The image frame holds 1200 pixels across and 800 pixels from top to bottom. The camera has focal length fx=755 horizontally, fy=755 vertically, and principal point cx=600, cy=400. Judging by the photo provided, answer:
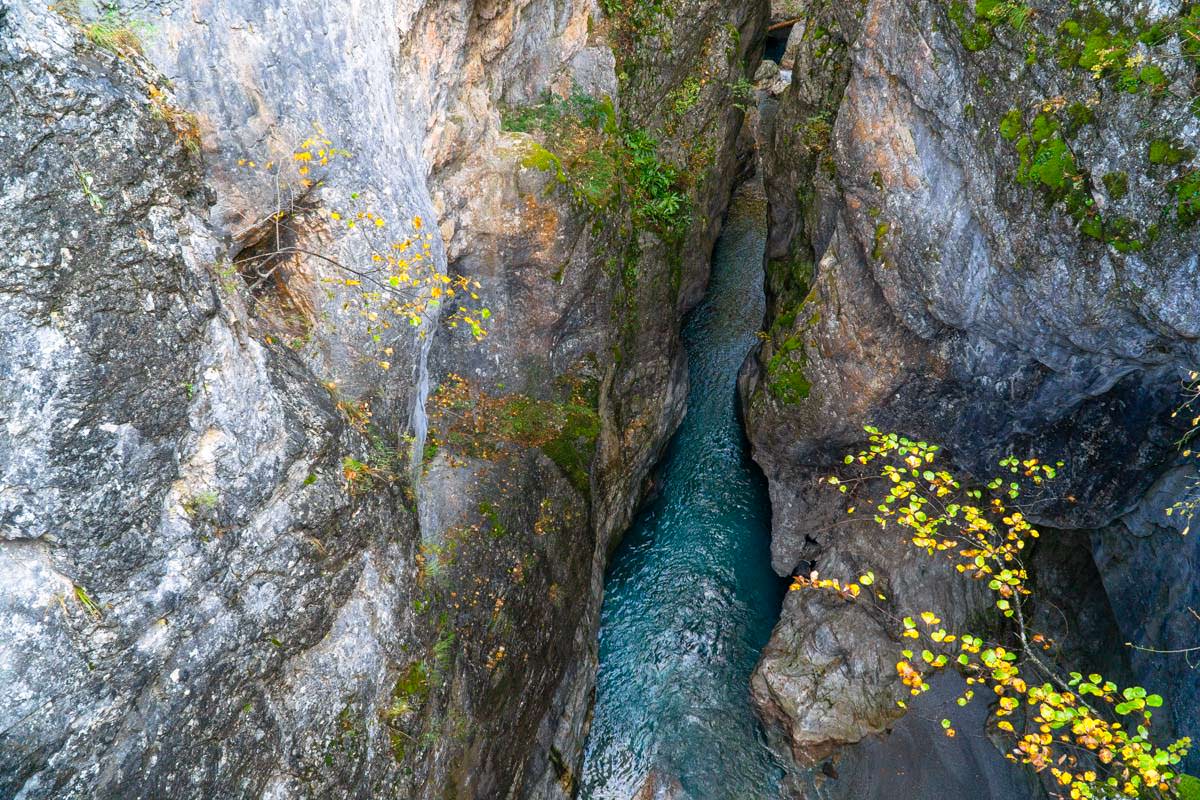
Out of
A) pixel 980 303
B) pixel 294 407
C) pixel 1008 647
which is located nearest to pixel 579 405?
pixel 980 303

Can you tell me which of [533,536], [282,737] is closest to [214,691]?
[282,737]

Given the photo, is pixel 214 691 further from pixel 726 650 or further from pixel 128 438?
pixel 726 650

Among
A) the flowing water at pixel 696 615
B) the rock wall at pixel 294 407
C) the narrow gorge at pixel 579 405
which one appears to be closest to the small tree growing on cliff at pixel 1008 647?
the narrow gorge at pixel 579 405

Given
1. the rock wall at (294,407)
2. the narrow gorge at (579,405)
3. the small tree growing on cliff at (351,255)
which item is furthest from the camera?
the small tree growing on cliff at (351,255)

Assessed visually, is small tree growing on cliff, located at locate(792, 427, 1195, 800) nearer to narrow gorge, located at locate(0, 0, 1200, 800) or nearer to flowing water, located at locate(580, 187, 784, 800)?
narrow gorge, located at locate(0, 0, 1200, 800)

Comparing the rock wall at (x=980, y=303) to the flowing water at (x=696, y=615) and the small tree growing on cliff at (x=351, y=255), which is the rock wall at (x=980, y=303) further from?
the small tree growing on cliff at (x=351, y=255)

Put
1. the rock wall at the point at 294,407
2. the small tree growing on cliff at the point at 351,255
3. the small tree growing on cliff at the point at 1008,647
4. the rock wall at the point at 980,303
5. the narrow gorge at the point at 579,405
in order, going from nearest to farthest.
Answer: the rock wall at the point at 294,407
the narrow gorge at the point at 579,405
the small tree growing on cliff at the point at 1008,647
the small tree growing on cliff at the point at 351,255
the rock wall at the point at 980,303

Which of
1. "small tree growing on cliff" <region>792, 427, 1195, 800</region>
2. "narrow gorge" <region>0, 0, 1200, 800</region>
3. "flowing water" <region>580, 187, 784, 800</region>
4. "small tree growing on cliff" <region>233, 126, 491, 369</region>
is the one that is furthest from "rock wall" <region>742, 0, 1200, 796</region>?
"small tree growing on cliff" <region>233, 126, 491, 369</region>

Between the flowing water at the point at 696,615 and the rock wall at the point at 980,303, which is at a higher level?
the rock wall at the point at 980,303
